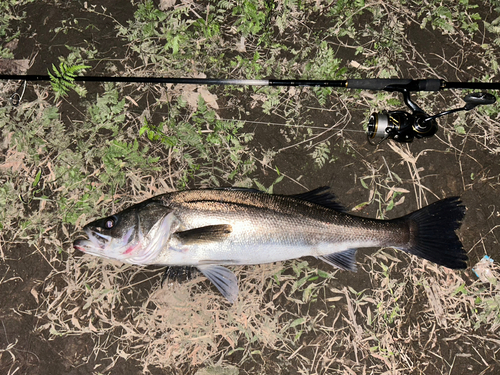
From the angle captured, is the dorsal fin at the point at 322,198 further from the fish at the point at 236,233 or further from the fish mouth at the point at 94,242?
the fish mouth at the point at 94,242

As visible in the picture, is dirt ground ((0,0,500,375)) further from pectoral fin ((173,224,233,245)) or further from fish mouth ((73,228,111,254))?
pectoral fin ((173,224,233,245))

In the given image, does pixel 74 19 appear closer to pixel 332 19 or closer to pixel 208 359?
pixel 332 19

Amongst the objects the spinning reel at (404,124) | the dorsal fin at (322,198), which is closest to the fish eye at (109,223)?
the dorsal fin at (322,198)

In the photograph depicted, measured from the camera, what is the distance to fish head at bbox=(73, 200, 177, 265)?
3.18 meters

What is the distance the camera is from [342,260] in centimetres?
Answer: 344

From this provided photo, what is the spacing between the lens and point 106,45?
13.3 ft

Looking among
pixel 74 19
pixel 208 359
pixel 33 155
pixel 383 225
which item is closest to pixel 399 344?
pixel 383 225

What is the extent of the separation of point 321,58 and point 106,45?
2615 mm

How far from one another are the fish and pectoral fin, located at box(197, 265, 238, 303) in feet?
0.22

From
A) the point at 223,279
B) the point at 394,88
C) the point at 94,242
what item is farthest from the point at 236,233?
the point at 394,88

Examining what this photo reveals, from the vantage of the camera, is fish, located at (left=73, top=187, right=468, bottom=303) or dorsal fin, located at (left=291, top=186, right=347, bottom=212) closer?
fish, located at (left=73, top=187, right=468, bottom=303)

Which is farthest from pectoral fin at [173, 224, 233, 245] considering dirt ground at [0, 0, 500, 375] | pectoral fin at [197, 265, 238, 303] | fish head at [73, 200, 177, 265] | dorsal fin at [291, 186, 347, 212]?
dorsal fin at [291, 186, 347, 212]

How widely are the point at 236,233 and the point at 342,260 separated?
1167 millimetres

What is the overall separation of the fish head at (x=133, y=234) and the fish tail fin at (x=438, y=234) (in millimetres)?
2436
